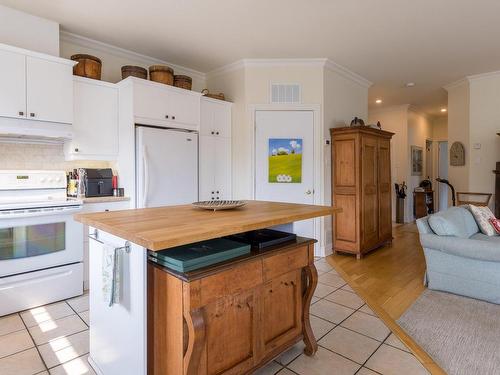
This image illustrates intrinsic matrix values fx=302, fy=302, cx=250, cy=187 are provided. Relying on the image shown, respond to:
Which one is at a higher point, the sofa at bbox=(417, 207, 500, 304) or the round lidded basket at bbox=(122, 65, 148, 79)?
the round lidded basket at bbox=(122, 65, 148, 79)

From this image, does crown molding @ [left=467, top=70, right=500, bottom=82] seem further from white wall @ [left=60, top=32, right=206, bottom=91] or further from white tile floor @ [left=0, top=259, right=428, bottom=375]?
white wall @ [left=60, top=32, right=206, bottom=91]

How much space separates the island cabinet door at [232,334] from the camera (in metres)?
1.44

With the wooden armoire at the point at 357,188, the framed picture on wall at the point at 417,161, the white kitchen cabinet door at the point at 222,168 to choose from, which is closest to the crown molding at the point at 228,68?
the white kitchen cabinet door at the point at 222,168

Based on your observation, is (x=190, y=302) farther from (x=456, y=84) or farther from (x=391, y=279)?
(x=456, y=84)

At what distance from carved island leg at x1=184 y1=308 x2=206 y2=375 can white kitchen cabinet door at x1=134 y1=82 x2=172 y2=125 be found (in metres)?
2.52

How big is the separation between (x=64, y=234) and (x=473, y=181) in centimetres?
592

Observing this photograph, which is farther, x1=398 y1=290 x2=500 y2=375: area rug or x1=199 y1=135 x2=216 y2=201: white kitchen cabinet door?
x1=199 y1=135 x2=216 y2=201: white kitchen cabinet door

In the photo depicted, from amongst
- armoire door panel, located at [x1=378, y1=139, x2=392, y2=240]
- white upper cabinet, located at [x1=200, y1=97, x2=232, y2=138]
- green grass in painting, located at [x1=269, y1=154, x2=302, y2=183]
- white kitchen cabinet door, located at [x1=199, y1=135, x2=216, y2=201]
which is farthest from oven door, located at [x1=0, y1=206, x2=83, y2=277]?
armoire door panel, located at [x1=378, y1=139, x2=392, y2=240]

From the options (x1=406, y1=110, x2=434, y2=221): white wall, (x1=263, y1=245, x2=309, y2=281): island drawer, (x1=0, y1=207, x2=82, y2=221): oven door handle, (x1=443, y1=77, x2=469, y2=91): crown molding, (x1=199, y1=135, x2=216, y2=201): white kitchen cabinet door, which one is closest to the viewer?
(x1=263, y1=245, x2=309, y2=281): island drawer

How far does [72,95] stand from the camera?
2.98 meters

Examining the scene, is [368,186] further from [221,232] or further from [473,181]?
[221,232]

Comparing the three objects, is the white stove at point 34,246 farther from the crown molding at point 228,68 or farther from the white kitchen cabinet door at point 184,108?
the crown molding at point 228,68

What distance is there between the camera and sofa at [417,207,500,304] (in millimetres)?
2652

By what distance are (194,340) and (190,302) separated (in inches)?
6.4
